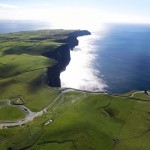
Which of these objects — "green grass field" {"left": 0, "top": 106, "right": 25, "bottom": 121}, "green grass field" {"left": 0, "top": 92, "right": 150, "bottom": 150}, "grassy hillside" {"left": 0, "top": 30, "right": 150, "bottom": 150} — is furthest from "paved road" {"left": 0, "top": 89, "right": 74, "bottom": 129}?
"green grass field" {"left": 0, "top": 92, "right": 150, "bottom": 150}

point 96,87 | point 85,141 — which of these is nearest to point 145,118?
point 85,141

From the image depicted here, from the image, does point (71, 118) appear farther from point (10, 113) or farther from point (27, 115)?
point (10, 113)

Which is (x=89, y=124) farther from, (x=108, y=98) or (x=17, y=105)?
(x=17, y=105)

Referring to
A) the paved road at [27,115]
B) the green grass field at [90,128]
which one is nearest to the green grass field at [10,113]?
the paved road at [27,115]

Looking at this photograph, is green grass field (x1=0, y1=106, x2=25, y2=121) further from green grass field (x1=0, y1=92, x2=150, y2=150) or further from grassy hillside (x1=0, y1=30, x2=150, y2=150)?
green grass field (x1=0, y1=92, x2=150, y2=150)

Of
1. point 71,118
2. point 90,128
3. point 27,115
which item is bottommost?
point 27,115

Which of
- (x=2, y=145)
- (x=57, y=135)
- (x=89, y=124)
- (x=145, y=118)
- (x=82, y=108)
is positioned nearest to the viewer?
(x=2, y=145)

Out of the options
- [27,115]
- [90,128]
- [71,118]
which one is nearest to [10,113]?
[27,115]

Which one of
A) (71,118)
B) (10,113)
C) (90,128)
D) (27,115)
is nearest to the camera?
(90,128)
